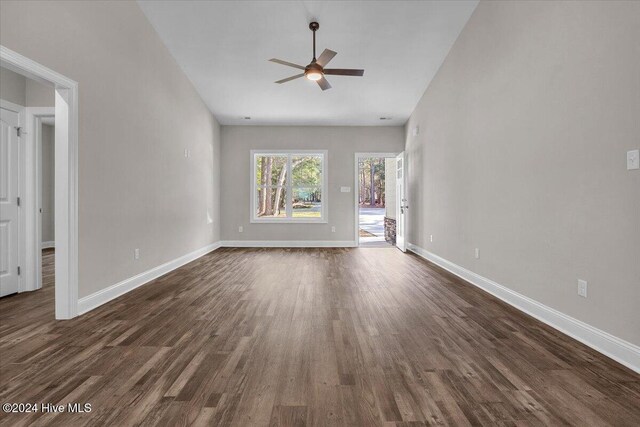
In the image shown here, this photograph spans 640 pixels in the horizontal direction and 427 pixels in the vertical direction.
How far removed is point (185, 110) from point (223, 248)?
3168mm

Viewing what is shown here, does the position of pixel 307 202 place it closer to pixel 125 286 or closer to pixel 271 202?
pixel 271 202

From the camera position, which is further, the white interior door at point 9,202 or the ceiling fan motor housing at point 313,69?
the ceiling fan motor housing at point 313,69

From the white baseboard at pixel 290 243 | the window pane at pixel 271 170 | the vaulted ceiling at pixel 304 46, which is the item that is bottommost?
the white baseboard at pixel 290 243

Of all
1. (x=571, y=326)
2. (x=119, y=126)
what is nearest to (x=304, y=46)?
(x=119, y=126)

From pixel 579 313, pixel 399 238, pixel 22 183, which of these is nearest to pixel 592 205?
pixel 579 313

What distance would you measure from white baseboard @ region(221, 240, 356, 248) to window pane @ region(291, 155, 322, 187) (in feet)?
4.58

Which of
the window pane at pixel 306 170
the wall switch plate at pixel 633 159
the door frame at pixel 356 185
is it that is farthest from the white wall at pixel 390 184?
the wall switch plate at pixel 633 159

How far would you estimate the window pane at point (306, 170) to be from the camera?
7707 millimetres

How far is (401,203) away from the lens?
6863 millimetres

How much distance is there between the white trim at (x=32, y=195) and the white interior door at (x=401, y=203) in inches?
223

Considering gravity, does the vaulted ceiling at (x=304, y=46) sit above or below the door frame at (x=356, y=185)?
above

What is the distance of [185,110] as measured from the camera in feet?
17.6

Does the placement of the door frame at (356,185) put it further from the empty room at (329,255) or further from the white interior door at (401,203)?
the empty room at (329,255)

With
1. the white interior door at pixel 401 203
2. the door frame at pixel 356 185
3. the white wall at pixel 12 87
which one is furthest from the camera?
the door frame at pixel 356 185
